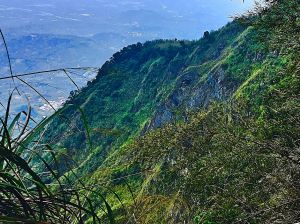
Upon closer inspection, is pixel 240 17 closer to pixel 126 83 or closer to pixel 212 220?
pixel 212 220

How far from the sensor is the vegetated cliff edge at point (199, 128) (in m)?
4.54

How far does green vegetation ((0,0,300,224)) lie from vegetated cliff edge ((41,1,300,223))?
1.7 inches

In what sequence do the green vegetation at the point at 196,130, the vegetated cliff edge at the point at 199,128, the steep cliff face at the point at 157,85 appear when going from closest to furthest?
the green vegetation at the point at 196,130
the vegetated cliff edge at the point at 199,128
the steep cliff face at the point at 157,85

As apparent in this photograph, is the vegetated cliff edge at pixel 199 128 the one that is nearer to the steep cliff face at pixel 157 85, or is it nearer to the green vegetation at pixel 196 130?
the green vegetation at pixel 196 130

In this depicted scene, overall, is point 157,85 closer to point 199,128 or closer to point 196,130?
point 199,128

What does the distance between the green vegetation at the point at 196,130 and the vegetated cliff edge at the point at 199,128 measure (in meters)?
0.04

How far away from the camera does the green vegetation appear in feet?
10.8

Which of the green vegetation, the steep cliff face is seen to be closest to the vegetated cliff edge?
the green vegetation

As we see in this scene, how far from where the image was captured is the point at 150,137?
25.9m

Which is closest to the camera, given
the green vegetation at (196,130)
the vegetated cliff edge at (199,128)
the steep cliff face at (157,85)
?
the green vegetation at (196,130)

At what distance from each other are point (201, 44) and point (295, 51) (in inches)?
4004

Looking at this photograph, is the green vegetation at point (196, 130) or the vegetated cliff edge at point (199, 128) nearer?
the green vegetation at point (196, 130)

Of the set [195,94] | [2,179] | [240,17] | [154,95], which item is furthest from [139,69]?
[2,179]

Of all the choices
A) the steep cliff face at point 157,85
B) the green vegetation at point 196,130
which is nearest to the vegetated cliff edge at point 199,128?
the green vegetation at point 196,130
